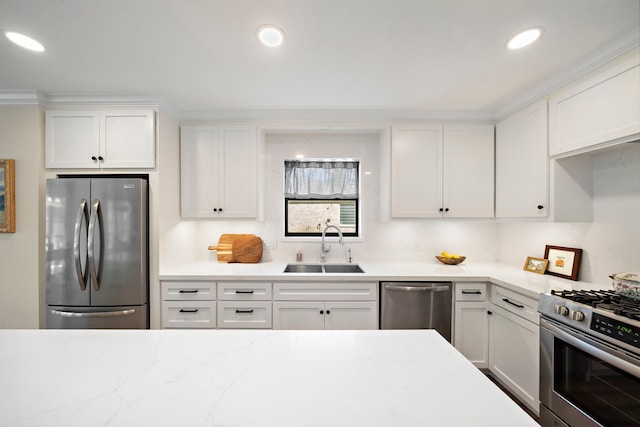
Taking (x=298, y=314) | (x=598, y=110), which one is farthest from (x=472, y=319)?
(x=598, y=110)

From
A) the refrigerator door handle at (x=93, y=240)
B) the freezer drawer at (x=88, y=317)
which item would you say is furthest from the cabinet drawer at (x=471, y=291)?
the refrigerator door handle at (x=93, y=240)

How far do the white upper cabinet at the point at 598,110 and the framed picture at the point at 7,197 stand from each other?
4.33 metres

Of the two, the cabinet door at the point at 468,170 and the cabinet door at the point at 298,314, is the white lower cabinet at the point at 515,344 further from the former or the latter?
the cabinet door at the point at 298,314

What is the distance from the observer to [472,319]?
2254 mm

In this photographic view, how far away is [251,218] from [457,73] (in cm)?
213

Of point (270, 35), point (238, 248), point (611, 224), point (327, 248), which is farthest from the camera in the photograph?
Result: point (327, 248)

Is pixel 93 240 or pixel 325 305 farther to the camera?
pixel 325 305

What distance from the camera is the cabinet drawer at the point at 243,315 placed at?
225 cm

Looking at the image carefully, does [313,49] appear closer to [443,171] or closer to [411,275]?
[443,171]

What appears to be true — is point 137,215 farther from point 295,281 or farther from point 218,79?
point 295,281

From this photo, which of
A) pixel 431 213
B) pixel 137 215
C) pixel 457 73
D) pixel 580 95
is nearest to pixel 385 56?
pixel 457 73

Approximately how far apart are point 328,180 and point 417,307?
63.7 inches

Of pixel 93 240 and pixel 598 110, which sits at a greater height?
pixel 598 110

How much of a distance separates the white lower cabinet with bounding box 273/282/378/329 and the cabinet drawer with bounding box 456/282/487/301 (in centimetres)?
72
